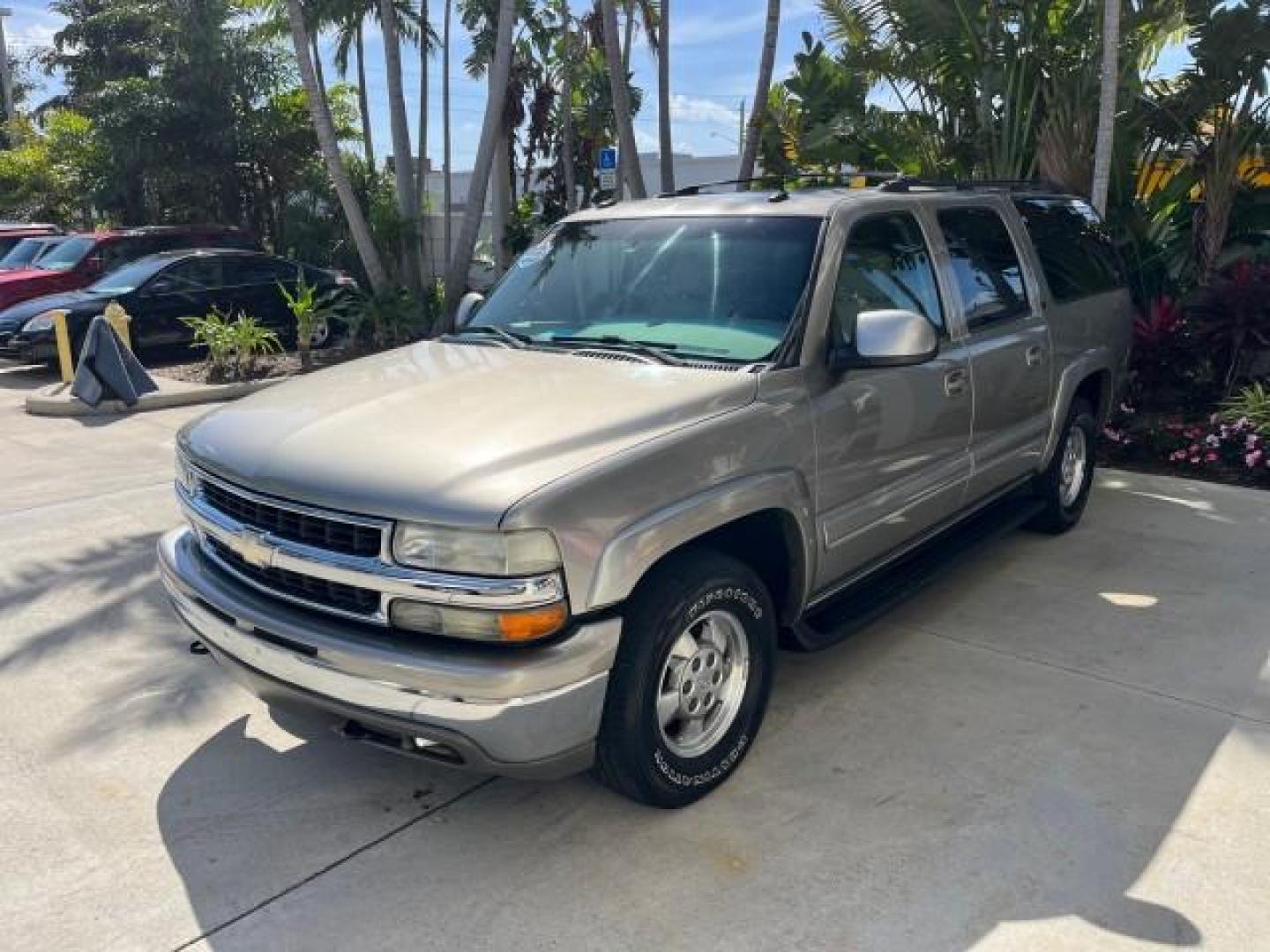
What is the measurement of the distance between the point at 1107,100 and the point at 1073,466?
13.5 feet

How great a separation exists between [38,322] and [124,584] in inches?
332

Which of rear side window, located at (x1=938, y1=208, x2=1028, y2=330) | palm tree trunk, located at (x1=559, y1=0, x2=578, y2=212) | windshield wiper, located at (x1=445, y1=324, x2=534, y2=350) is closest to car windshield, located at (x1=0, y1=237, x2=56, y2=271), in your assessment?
palm tree trunk, located at (x1=559, y1=0, x2=578, y2=212)

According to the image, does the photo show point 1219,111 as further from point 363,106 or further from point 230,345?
point 363,106

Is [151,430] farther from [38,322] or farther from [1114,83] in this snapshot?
[1114,83]

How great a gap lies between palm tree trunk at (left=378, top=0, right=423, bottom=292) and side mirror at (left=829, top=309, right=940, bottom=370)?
1143 cm

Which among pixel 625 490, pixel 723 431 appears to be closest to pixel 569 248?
pixel 723 431

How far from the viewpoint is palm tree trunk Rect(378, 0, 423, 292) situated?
13.5 metres

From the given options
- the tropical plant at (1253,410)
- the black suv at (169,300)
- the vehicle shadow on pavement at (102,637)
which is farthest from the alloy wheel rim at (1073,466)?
the black suv at (169,300)

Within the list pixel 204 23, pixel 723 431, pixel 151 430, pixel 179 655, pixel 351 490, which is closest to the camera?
pixel 351 490

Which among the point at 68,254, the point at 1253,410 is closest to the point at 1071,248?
the point at 1253,410

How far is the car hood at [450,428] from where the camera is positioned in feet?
8.94

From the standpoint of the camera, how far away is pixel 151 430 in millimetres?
9320

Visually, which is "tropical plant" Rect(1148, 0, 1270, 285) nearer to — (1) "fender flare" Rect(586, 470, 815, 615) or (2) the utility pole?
(1) "fender flare" Rect(586, 470, 815, 615)

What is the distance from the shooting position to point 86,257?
14656mm
